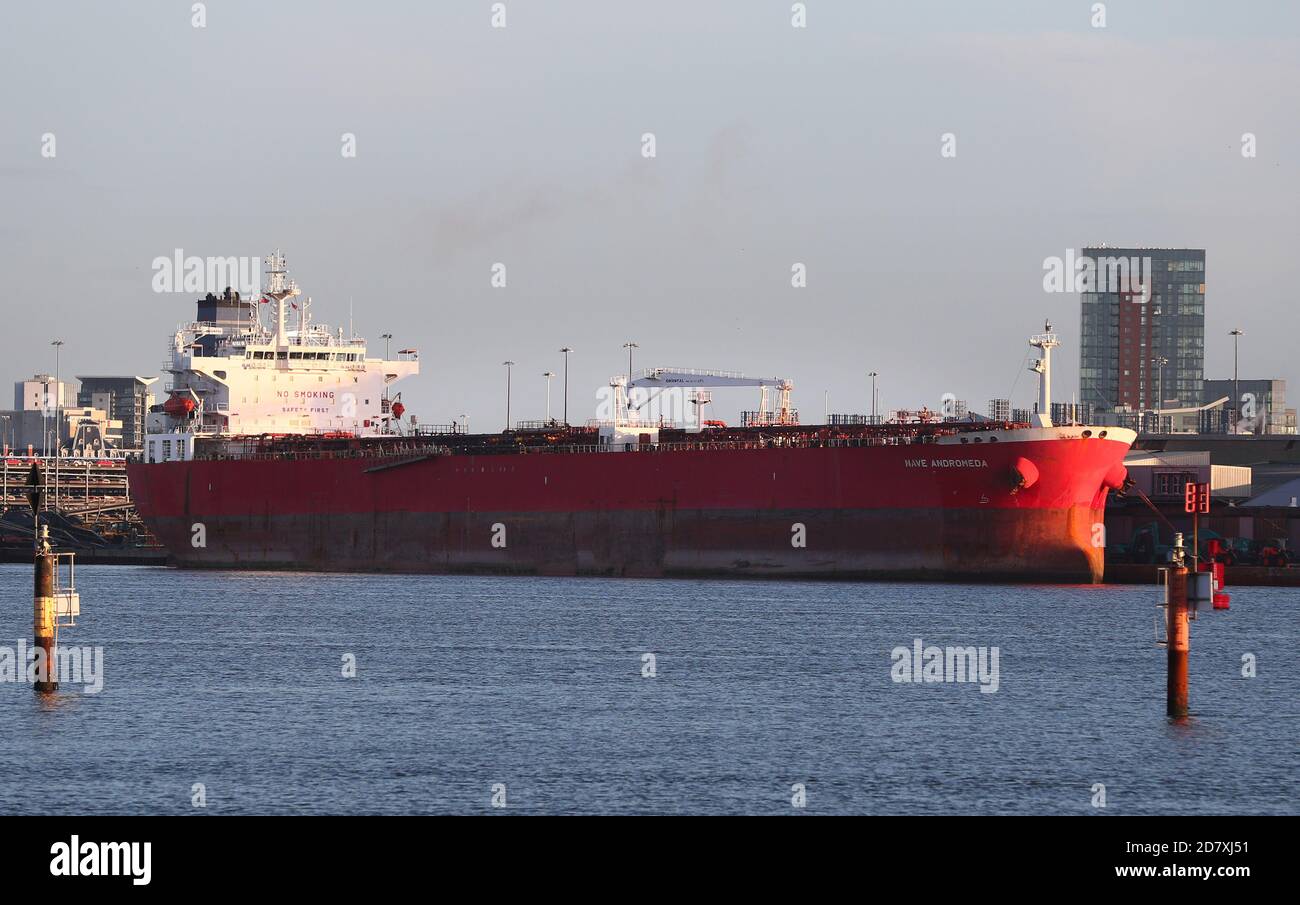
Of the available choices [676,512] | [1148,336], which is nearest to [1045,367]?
[676,512]

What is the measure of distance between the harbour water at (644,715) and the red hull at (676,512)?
474 centimetres

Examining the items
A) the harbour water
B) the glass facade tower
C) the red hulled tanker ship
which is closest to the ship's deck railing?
the red hulled tanker ship

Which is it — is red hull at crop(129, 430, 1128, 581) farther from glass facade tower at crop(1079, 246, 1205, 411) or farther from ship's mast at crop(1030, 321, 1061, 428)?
glass facade tower at crop(1079, 246, 1205, 411)

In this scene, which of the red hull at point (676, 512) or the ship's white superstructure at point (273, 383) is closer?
the red hull at point (676, 512)

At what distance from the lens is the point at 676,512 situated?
5434cm

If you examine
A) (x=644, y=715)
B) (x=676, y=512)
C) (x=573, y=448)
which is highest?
(x=573, y=448)

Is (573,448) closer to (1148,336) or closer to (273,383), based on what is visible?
(273,383)

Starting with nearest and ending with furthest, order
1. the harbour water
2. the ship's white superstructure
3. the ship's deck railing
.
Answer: the harbour water → the ship's deck railing → the ship's white superstructure

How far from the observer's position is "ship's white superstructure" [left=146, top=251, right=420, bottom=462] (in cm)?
6706

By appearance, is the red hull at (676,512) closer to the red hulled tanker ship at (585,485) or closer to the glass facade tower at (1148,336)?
the red hulled tanker ship at (585,485)

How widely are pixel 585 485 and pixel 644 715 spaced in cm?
2806

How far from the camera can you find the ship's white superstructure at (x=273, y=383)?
67.1m

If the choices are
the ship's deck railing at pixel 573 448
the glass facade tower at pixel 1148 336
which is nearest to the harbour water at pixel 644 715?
the ship's deck railing at pixel 573 448

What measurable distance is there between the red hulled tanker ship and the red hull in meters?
0.06
